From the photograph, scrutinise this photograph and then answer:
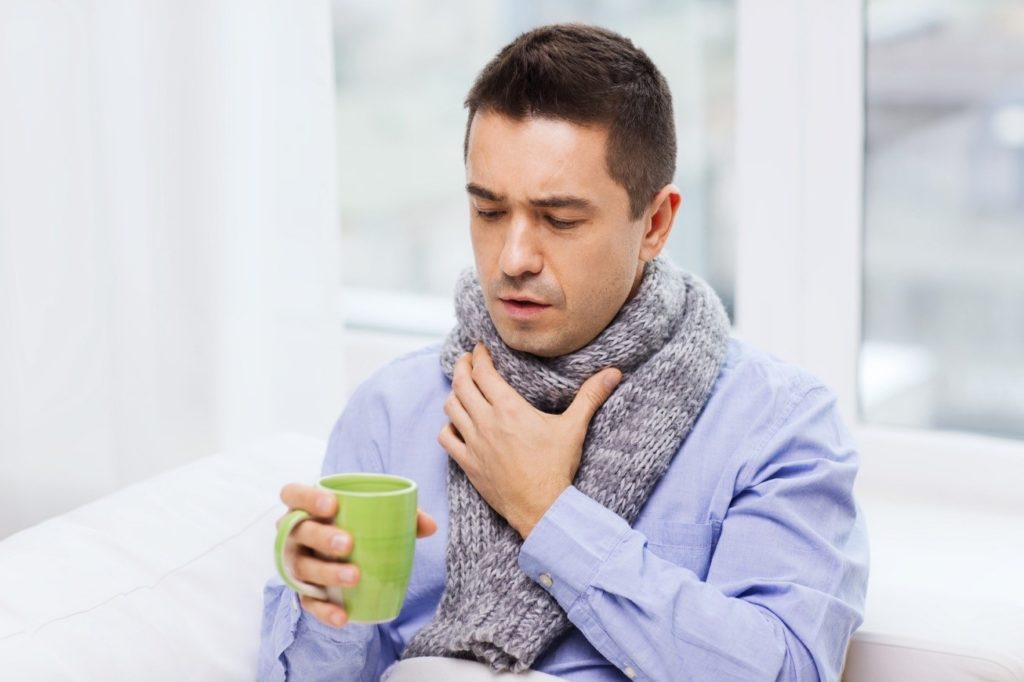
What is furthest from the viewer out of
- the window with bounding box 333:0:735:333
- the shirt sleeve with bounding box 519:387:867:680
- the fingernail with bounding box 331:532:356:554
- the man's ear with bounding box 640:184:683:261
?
the window with bounding box 333:0:735:333

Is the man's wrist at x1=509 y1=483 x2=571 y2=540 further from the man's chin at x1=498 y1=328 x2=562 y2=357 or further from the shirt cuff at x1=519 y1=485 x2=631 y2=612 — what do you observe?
the man's chin at x1=498 y1=328 x2=562 y2=357

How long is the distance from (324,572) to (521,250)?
415 mm

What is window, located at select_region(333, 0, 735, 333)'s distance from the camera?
232cm

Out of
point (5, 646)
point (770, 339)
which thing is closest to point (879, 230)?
point (770, 339)

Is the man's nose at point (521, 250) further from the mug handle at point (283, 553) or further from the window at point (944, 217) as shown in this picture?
the window at point (944, 217)

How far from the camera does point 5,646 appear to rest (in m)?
1.25

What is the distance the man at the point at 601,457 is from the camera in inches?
49.8

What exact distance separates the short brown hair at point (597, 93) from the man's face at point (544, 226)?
0.01m

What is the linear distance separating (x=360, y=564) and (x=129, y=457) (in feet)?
4.14

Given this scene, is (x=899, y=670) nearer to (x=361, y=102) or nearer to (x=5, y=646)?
(x=5, y=646)

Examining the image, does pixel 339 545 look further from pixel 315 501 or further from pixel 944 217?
pixel 944 217

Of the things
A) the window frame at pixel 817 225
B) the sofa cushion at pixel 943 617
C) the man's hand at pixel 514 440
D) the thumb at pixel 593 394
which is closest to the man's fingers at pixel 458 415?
the man's hand at pixel 514 440

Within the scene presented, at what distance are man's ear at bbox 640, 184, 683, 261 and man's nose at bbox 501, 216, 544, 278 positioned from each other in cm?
16

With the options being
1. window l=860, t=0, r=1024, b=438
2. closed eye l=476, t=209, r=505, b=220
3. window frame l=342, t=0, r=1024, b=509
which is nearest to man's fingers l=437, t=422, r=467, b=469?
closed eye l=476, t=209, r=505, b=220
